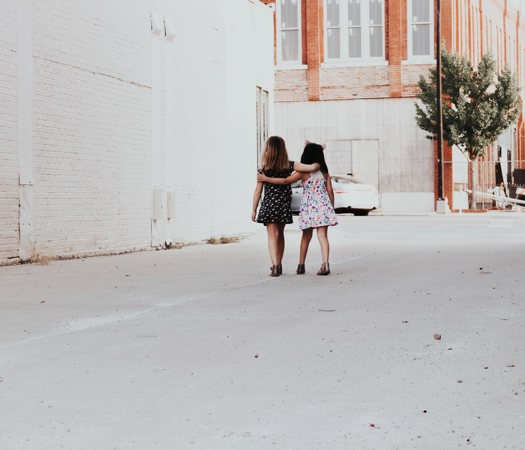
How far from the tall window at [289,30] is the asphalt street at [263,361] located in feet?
119

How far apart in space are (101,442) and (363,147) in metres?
43.4

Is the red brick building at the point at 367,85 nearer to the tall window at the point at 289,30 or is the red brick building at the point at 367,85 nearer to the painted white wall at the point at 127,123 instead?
the tall window at the point at 289,30

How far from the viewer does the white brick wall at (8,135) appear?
16.4 meters

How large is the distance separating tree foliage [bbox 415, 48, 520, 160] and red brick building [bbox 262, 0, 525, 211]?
125 centimetres

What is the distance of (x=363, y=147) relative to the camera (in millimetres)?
48188

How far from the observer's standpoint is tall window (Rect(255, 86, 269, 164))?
28.5 metres

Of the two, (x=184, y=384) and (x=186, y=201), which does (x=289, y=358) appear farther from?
(x=186, y=201)

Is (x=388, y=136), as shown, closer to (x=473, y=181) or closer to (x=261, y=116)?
(x=473, y=181)

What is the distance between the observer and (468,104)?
46969mm

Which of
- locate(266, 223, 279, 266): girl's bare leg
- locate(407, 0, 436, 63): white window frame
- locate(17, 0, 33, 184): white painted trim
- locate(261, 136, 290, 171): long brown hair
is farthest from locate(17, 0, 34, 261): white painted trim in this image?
locate(407, 0, 436, 63): white window frame

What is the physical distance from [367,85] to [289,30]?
4372 mm

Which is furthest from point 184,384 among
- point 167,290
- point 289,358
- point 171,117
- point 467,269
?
point 171,117

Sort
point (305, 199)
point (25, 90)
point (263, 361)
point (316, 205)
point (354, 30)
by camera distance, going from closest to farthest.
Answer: point (263, 361), point (316, 205), point (305, 199), point (25, 90), point (354, 30)

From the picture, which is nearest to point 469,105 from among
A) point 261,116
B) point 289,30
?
point 289,30
